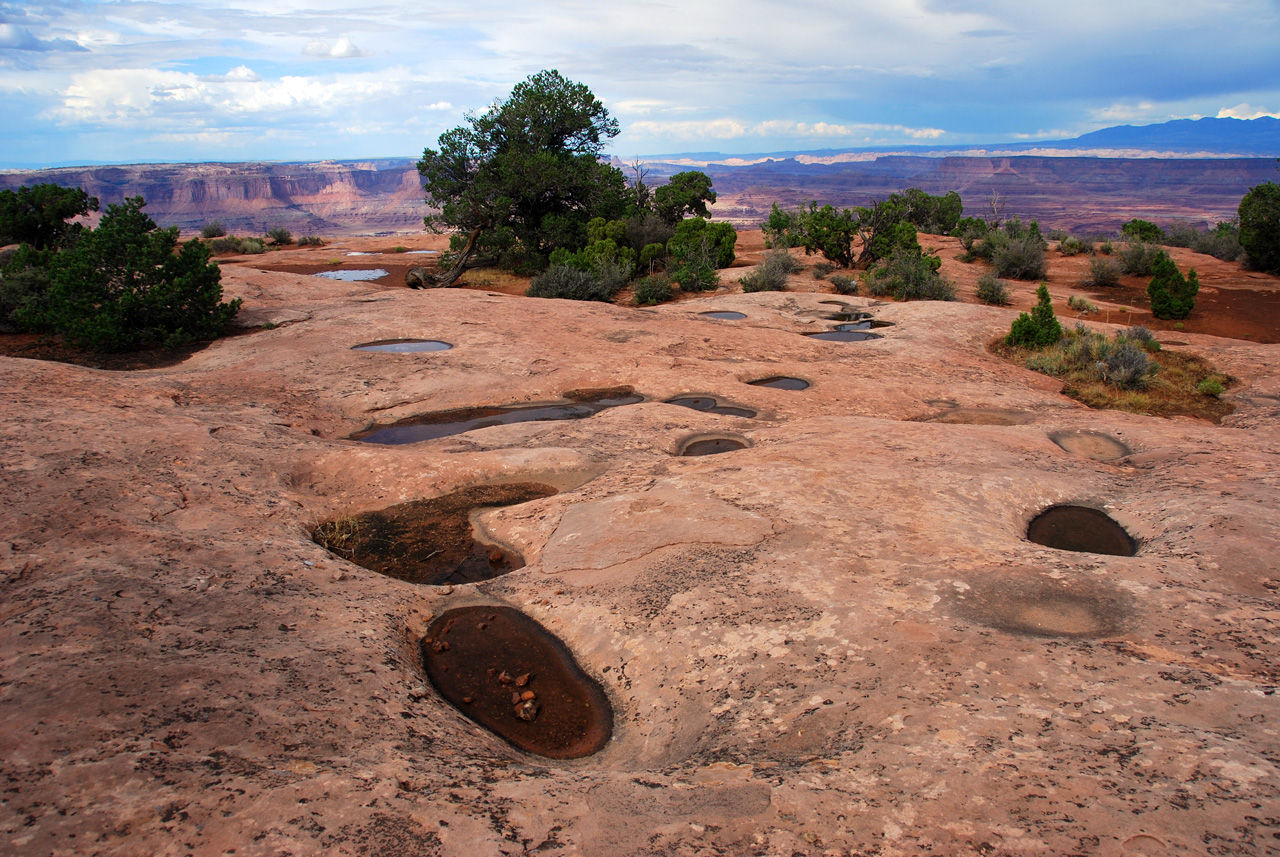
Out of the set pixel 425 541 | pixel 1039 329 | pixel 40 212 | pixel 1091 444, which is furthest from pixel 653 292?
pixel 40 212

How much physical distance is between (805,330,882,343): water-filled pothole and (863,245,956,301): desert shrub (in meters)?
6.00

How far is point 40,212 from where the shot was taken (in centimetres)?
1944

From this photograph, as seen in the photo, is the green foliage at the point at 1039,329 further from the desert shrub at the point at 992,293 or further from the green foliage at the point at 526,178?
the green foliage at the point at 526,178

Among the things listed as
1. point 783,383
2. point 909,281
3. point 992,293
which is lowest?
point 783,383

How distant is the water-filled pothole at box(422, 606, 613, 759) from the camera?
3770mm

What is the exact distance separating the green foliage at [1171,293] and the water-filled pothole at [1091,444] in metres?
12.8

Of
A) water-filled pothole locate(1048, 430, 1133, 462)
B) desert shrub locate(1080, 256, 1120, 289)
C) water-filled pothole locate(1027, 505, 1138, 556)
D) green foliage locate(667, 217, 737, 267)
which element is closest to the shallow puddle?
water-filled pothole locate(1027, 505, 1138, 556)

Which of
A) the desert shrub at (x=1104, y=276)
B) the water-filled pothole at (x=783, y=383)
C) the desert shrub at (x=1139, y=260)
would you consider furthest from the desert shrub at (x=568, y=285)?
the desert shrub at (x=1139, y=260)

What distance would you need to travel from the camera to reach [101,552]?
13.8ft

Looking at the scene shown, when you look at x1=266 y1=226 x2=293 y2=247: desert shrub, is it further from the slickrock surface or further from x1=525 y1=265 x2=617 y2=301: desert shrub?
the slickrock surface

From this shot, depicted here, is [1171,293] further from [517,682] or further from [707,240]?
[517,682]

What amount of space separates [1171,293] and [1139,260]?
7.09m

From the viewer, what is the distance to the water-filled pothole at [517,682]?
3.77 m

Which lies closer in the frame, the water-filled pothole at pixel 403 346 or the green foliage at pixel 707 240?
the water-filled pothole at pixel 403 346
